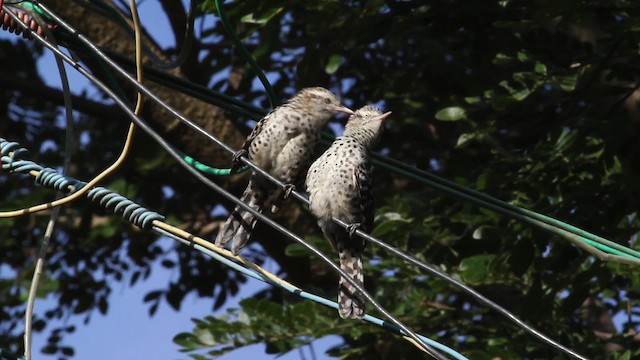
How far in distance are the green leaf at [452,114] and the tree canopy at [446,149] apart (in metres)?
0.01

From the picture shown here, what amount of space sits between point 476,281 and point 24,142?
422cm

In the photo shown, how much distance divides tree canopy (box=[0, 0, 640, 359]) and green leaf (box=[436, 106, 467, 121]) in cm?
1

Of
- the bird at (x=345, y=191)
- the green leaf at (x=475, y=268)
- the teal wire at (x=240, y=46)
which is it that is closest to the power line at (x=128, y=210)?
the teal wire at (x=240, y=46)

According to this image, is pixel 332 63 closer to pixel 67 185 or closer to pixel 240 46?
pixel 240 46

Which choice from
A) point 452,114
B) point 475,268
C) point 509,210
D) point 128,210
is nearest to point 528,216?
point 509,210

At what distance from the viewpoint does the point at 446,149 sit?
7.66m

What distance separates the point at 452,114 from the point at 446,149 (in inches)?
57.7

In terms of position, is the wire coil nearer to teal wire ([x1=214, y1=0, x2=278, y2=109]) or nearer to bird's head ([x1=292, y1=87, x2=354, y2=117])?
teal wire ([x1=214, y1=0, x2=278, y2=109])

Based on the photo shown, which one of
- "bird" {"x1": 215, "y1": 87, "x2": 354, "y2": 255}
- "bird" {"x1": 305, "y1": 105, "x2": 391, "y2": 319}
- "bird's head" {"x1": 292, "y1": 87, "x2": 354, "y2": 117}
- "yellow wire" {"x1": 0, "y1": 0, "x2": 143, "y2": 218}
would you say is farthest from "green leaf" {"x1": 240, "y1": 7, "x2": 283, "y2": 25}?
"yellow wire" {"x1": 0, "y1": 0, "x2": 143, "y2": 218}

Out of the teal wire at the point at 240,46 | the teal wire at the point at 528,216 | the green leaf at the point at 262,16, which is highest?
the green leaf at the point at 262,16

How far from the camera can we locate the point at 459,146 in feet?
20.2

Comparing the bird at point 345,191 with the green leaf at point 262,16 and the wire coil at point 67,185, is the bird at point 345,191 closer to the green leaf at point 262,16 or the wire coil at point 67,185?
the green leaf at point 262,16

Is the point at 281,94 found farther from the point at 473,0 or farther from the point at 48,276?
the point at 48,276

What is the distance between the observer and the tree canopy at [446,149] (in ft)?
19.1
